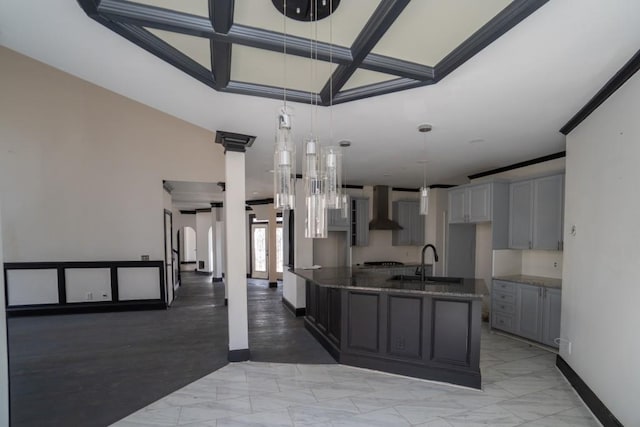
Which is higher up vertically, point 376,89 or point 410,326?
point 376,89

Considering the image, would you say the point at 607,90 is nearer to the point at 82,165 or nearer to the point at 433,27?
the point at 433,27

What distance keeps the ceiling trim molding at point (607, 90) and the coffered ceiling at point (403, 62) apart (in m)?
0.05

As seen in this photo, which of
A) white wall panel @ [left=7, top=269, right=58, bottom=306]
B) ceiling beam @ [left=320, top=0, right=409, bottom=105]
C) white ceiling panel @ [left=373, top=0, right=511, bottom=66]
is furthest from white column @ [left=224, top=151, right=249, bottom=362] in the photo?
white wall panel @ [left=7, top=269, right=58, bottom=306]

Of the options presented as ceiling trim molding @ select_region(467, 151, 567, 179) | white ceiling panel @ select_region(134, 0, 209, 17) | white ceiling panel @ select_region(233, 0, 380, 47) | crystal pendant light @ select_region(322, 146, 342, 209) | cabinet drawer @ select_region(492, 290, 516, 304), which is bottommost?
cabinet drawer @ select_region(492, 290, 516, 304)

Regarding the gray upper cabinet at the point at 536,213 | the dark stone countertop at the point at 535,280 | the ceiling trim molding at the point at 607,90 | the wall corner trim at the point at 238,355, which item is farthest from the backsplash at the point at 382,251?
the ceiling trim molding at the point at 607,90

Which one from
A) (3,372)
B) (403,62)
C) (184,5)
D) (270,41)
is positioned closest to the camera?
(184,5)

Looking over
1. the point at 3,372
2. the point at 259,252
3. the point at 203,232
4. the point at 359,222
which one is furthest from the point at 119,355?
the point at 203,232

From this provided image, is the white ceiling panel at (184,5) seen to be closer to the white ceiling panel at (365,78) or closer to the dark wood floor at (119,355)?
the white ceiling panel at (365,78)

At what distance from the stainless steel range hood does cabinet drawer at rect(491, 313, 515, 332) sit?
2669mm

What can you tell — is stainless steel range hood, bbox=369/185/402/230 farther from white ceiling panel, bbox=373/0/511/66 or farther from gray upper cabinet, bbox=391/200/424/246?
white ceiling panel, bbox=373/0/511/66

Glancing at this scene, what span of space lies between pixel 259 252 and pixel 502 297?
7.32 m

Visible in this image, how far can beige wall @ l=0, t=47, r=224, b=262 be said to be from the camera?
5.31 meters

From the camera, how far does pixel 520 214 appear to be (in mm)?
4555

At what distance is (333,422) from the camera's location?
8.07ft
